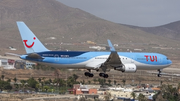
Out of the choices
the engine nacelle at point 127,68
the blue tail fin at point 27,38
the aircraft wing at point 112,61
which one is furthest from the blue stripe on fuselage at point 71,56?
the engine nacelle at point 127,68

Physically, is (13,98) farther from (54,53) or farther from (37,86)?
(54,53)

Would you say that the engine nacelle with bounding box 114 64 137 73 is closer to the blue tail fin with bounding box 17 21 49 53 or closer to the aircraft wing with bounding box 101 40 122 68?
the aircraft wing with bounding box 101 40 122 68

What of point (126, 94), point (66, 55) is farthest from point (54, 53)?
point (126, 94)

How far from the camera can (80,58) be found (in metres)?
72.1

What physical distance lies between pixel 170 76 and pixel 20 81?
43030 millimetres

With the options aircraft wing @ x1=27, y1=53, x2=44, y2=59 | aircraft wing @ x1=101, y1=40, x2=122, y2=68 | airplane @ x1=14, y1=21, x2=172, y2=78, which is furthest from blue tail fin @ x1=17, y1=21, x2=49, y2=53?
aircraft wing @ x1=101, y1=40, x2=122, y2=68

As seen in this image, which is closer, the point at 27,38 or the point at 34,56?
the point at 34,56

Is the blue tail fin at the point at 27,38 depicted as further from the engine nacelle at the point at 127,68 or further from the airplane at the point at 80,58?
the engine nacelle at the point at 127,68

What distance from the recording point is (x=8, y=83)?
4373 inches

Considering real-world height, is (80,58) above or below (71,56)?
below

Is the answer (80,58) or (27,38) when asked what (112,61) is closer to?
(80,58)

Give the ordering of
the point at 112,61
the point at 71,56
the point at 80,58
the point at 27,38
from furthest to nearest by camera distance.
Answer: the point at 112,61, the point at 80,58, the point at 71,56, the point at 27,38

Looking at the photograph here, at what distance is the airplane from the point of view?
7006cm

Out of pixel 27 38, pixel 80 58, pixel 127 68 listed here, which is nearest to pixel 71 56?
pixel 80 58
